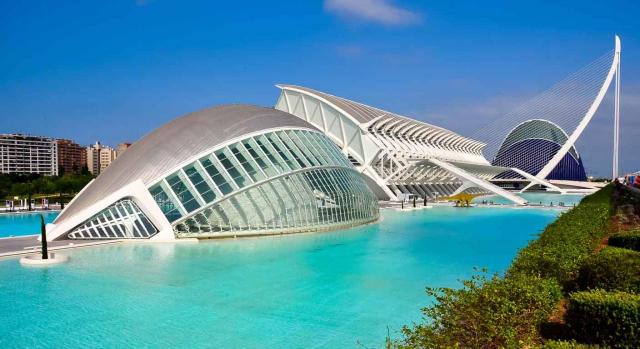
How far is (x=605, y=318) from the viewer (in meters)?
7.32

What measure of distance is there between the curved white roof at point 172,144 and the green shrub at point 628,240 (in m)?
17.1

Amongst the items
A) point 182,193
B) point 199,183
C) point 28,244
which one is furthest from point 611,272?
point 28,244

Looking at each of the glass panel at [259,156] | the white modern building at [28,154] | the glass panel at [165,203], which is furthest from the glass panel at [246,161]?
the white modern building at [28,154]

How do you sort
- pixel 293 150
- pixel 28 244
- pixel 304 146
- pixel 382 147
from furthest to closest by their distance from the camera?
pixel 382 147, pixel 304 146, pixel 293 150, pixel 28 244

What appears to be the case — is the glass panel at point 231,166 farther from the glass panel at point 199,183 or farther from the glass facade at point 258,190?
the glass panel at point 199,183

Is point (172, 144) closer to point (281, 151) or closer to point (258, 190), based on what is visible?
point (258, 190)

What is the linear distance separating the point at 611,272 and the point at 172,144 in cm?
1980

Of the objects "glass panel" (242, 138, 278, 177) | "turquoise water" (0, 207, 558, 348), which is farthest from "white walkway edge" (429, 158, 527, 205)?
"glass panel" (242, 138, 278, 177)

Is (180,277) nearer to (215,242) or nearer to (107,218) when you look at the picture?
(215,242)

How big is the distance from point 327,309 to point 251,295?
2306 mm

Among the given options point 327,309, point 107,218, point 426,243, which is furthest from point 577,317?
point 107,218

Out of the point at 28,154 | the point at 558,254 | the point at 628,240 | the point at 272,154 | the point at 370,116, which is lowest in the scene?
the point at 628,240

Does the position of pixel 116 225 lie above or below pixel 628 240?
above

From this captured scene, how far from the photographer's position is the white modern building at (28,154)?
142 metres
